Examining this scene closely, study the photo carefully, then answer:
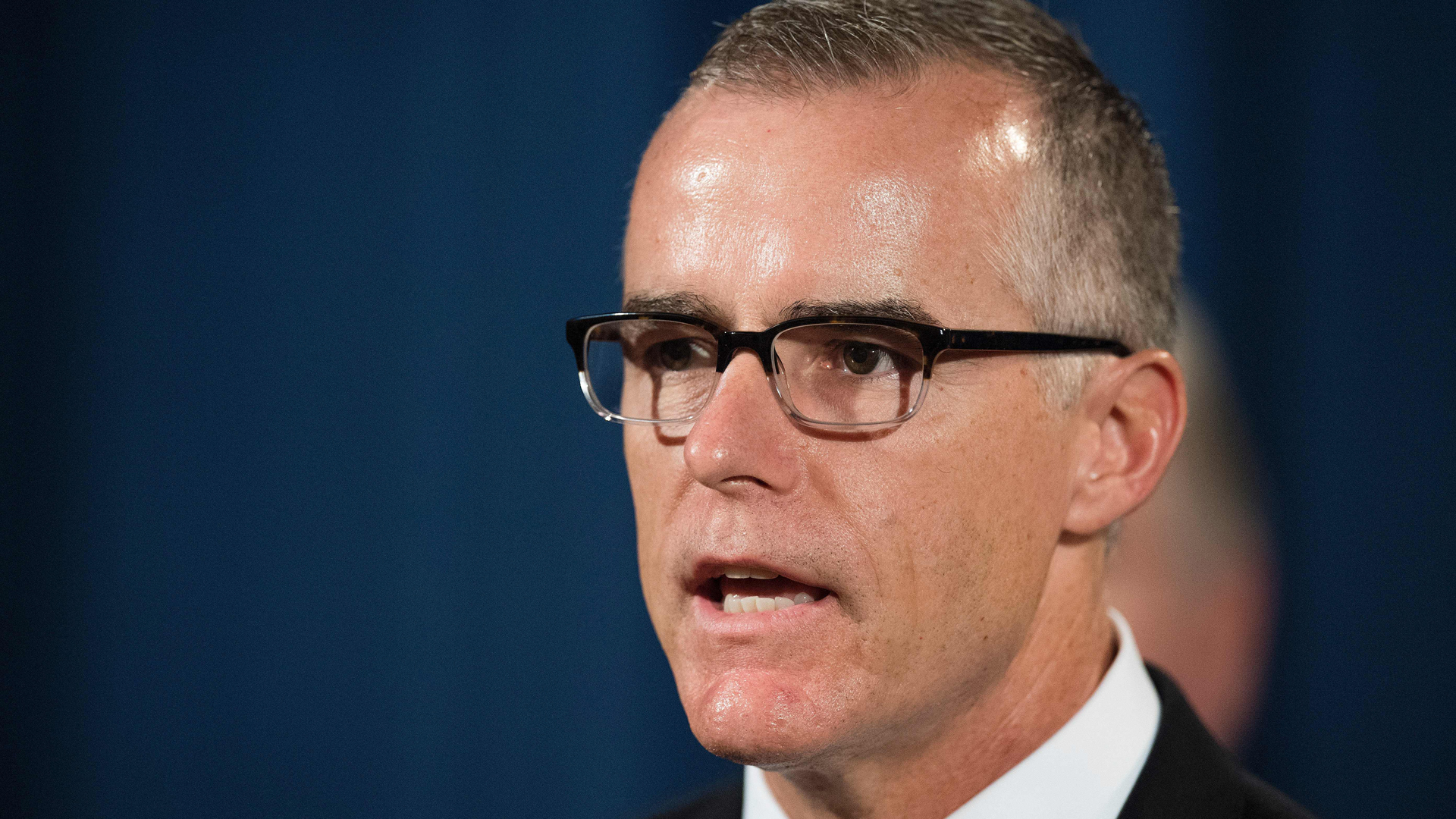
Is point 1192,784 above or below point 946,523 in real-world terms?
below

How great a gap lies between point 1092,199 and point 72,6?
262cm

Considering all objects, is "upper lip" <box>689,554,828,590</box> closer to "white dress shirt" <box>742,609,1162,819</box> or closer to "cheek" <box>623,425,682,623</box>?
"cheek" <box>623,425,682,623</box>

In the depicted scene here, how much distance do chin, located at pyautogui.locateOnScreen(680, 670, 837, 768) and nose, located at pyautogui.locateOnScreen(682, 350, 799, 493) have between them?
0.23 metres

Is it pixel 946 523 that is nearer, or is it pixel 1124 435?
pixel 946 523

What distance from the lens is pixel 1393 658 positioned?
268cm

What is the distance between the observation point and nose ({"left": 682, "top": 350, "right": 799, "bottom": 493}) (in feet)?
3.86

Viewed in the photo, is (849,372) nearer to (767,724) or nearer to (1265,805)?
(767,724)

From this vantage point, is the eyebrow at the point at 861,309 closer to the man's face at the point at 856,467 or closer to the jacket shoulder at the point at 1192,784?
the man's face at the point at 856,467

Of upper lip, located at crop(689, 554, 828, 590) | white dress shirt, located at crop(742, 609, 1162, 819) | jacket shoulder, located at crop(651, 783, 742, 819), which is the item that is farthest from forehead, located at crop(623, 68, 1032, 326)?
jacket shoulder, located at crop(651, 783, 742, 819)

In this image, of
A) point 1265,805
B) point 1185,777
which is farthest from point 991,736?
point 1265,805

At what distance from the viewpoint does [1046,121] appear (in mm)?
1382

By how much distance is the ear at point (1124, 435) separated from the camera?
4.47 feet

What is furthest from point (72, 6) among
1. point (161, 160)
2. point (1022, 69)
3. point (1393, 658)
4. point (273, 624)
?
point (1393, 658)

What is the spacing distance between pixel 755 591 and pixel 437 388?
1685mm
